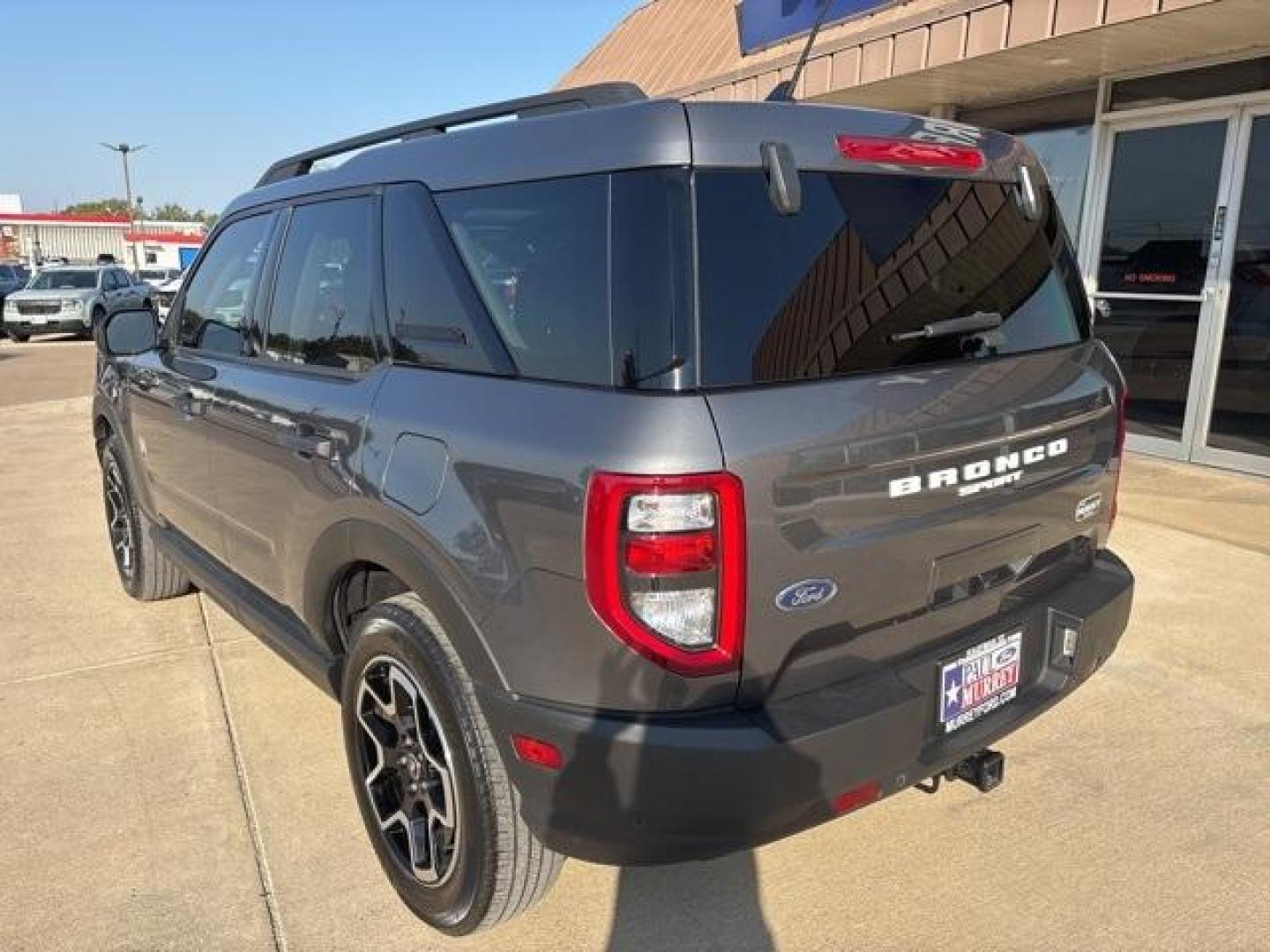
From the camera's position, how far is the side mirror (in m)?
3.94

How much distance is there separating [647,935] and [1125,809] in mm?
1487

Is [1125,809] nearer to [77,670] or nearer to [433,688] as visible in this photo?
[433,688]

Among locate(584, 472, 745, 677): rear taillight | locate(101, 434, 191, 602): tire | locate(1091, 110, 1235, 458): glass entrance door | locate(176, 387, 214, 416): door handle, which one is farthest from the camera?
locate(1091, 110, 1235, 458): glass entrance door

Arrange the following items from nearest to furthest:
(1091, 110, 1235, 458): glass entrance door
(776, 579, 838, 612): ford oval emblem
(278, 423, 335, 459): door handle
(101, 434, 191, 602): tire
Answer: (776, 579, 838, 612): ford oval emblem, (278, 423, 335, 459): door handle, (101, 434, 191, 602): tire, (1091, 110, 1235, 458): glass entrance door

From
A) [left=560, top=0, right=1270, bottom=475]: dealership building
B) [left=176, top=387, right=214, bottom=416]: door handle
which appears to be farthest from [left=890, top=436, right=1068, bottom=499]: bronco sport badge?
[left=560, top=0, right=1270, bottom=475]: dealership building

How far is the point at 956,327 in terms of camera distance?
2.21 m

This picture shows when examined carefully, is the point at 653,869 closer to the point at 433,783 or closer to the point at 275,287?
the point at 433,783

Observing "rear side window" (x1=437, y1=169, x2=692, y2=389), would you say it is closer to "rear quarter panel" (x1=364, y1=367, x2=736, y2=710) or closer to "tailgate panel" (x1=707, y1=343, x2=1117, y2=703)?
"rear quarter panel" (x1=364, y1=367, x2=736, y2=710)

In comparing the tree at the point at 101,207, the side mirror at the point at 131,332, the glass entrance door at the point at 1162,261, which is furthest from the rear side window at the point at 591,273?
the tree at the point at 101,207

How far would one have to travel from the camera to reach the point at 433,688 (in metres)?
2.16

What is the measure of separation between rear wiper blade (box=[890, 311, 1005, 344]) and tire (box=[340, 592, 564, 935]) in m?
1.22

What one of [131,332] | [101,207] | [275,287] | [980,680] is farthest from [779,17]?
[101,207]

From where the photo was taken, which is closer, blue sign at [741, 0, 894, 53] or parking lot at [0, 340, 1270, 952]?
parking lot at [0, 340, 1270, 952]

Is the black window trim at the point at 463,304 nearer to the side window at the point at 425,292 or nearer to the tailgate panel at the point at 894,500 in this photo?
the side window at the point at 425,292
